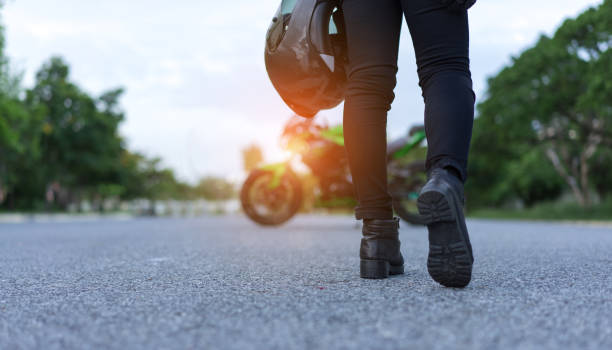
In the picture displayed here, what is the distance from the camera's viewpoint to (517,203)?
4441 cm

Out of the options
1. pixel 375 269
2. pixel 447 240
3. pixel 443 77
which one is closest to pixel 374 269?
pixel 375 269

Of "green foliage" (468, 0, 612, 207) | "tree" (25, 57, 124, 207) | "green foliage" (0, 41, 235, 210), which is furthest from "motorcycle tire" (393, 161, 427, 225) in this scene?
"tree" (25, 57, 124, 207)

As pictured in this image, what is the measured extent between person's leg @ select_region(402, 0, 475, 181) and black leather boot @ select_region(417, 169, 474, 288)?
13 cm

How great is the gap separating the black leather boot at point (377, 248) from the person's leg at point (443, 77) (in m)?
0.31

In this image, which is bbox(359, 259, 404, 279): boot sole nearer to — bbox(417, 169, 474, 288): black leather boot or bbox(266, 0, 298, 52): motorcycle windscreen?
bbox(417, 169, 474, 288): black leather boot

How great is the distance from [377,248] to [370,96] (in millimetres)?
568

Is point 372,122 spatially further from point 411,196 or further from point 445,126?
point 411,196

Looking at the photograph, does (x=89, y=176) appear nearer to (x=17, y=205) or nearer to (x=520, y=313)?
(x=17, y=205)

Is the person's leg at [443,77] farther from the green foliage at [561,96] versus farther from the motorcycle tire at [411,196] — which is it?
the green foliage at [561,96]

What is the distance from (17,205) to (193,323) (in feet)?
147

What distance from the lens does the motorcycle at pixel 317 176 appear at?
6684mm

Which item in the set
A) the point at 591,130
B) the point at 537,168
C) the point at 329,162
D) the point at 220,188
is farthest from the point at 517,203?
the point at 329,162

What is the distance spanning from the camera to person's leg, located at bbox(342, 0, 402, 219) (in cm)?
187

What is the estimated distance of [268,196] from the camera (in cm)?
709
